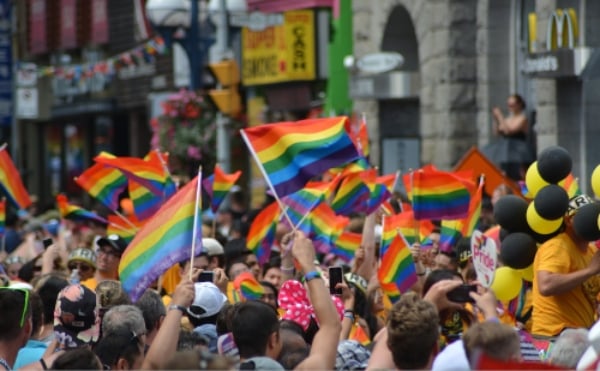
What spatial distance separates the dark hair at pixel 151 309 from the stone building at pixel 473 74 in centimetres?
797

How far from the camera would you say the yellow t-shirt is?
966cm

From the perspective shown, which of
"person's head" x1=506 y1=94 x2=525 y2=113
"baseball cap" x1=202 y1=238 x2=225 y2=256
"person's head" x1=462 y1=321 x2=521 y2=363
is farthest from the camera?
"person's head" x1=506 y1=94 x2=525 y2=113

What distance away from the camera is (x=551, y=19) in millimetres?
18188

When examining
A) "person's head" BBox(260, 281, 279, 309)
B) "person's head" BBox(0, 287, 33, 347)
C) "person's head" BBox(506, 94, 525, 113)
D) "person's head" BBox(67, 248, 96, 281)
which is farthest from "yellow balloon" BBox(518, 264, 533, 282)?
"person's head" BBox(506, 94, 525, 113)

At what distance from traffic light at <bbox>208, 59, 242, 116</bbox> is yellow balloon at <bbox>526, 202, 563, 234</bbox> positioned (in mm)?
11816

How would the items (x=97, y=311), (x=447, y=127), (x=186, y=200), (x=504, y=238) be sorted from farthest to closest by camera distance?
(x=447, y=127)
(x=504, y=238)
(x=186, y=200)
(x=97, y=311)

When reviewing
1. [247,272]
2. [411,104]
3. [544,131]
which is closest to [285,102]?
[411,104]

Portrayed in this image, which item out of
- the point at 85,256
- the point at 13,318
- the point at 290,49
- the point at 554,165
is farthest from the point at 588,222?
the point at 290,49

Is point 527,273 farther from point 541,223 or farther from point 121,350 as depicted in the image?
point 121,350

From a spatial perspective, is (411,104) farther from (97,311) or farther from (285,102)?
(97,311)

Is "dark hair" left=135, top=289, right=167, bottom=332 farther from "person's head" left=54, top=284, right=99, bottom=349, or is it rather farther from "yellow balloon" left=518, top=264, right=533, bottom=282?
"yellow balloon" left=518, top=264, right=533, bottom=282

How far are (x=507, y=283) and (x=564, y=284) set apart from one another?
0.88m

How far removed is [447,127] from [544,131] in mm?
3333

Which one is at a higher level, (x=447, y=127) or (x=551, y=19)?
(x=551, y=19)
